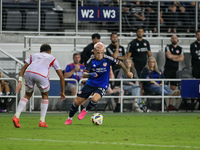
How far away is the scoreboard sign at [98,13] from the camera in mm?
20938

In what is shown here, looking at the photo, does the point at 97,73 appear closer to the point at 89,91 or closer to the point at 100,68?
the point at 100,68

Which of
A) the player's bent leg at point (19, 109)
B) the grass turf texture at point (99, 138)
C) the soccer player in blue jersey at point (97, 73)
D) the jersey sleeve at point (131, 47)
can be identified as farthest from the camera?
the jersey sleeve at point (131, 47)

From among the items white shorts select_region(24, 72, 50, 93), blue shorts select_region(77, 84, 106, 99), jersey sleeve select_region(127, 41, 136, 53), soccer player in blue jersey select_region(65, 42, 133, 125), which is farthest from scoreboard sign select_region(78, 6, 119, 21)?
white shorts select_region(24, 72, 50, 93)

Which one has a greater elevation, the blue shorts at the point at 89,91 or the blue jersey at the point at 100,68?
the blue jersey at the point at 100,68

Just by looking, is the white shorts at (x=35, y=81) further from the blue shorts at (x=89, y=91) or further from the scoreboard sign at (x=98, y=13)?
the scoreboard sign at (x=98, y=13)

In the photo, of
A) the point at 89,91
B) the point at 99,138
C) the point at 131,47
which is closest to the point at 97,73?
the point at 89,91

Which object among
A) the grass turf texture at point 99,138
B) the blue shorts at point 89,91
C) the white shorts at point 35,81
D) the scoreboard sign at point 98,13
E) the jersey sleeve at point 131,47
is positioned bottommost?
the grass turf texture at point 99,138

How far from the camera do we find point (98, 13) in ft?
68.7

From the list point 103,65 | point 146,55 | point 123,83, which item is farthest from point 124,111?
point 103,65

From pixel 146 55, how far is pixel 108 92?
212 centimetres

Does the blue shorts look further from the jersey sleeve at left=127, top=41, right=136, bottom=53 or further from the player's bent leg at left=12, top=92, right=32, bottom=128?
the jersey sleeve at left=127, top=41, right=136, bottom=53

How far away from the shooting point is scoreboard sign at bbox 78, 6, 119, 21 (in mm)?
20938

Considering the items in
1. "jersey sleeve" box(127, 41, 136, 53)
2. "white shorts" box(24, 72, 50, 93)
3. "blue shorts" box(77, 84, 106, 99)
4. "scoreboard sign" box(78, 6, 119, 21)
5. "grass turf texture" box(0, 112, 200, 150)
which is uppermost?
"scoreboard sign" box(78, 6, 119, 21)

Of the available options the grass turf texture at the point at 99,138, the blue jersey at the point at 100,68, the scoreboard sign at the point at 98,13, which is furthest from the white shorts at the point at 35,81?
the scoreboard sign at the point at 98,13
